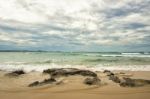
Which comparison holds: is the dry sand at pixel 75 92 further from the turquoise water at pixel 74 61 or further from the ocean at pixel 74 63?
the turquoise water at pixel 74 61

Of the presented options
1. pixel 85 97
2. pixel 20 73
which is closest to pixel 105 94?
pixel 85 97

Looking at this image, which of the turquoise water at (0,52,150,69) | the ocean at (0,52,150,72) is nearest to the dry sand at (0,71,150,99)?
the ocean at (0,52,150,72)

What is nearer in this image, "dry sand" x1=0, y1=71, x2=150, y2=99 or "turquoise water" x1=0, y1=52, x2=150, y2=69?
"dry sand" x1=0, y1=71, x2=150, y2=99

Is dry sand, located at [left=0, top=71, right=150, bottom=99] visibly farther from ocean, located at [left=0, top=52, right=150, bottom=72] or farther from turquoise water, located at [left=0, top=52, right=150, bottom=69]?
turquoise water, located at [left=0, top=52, right=150, bottom=69]

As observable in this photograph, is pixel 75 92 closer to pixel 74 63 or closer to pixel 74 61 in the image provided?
pixel 74 63

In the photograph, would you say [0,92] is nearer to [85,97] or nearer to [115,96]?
[85,97]

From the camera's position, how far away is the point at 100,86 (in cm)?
535

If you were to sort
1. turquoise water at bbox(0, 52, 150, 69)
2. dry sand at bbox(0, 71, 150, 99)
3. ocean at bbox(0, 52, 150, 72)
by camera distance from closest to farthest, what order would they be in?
dry sand at bbox(0, 71, 150, 99)
ocean at bbox(0, 52, 150, 72)
turquoise water at bbox(0, 52, 150, 69)

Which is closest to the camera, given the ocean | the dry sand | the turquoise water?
the dry sand

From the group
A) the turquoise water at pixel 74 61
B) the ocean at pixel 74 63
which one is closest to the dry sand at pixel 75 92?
the ocean at pixel 74 63

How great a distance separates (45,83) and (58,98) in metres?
1.32

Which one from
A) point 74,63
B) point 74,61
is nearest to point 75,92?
point 74,63

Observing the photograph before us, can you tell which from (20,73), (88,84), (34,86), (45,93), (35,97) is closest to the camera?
(35,97)

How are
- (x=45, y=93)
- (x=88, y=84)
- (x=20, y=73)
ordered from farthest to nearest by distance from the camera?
(x=20, y=73), (x=88, y=84), (x=45, y=93)
